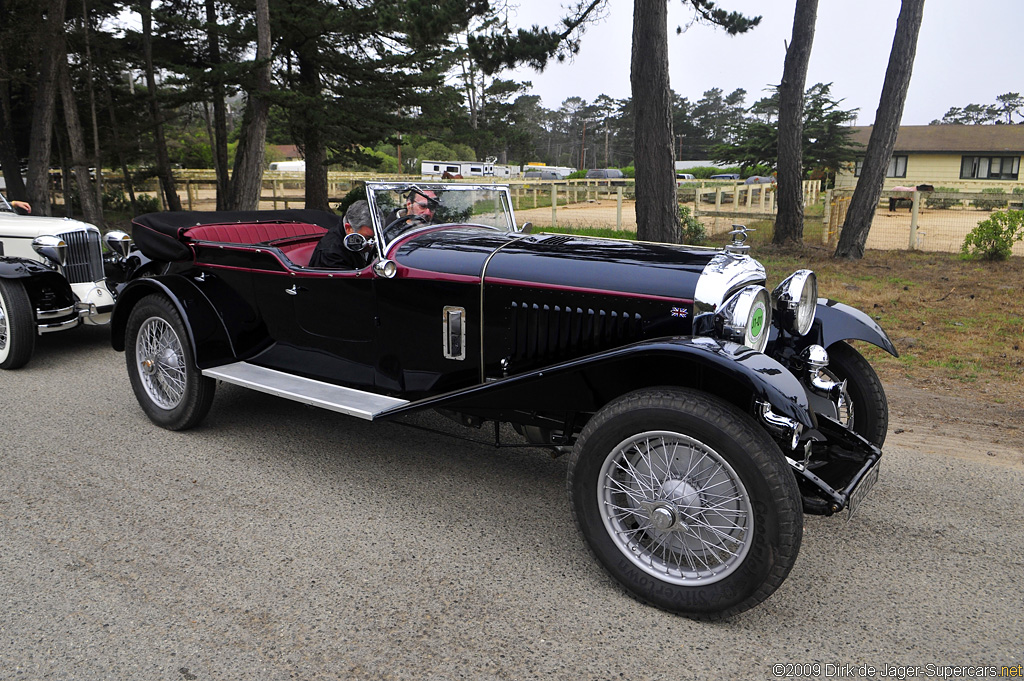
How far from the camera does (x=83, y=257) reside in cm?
718

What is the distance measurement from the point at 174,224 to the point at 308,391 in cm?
207

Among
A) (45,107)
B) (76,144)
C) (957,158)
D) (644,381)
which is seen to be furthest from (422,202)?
(957,158)

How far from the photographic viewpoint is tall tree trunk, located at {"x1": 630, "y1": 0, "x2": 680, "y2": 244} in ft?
33.7

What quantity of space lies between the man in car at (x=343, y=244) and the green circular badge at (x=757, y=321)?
87.2 inches

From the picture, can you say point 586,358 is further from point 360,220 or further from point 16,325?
point 16,325

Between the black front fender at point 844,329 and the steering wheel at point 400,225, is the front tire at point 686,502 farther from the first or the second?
the steering wheel at point 400,225

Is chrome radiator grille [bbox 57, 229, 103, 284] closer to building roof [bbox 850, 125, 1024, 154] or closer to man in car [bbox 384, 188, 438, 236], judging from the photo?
man in car [bbox 384, 188, 438, 236]

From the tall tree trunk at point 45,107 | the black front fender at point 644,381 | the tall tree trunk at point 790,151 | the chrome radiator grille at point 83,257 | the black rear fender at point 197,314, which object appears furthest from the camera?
the tall tree trunk at point 790,151

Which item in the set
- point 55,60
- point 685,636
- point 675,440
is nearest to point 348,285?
point 675,440

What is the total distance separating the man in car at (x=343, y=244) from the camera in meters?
4.27

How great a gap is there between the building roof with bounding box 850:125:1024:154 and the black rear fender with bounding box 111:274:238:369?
38533mm

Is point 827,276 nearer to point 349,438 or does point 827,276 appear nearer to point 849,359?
point 849,359

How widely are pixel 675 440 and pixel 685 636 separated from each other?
2.50 ft

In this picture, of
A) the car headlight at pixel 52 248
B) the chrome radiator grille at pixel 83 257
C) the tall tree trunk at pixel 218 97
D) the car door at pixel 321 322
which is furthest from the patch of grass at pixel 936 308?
the tall tree trunk at pixel 218 97
